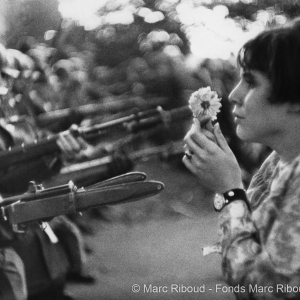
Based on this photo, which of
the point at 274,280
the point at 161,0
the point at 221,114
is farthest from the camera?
the point at 161,0

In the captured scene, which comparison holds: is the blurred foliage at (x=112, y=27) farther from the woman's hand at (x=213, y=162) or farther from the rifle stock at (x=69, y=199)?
the woman's hand at (x=213, y=162)

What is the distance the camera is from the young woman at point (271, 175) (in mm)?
743

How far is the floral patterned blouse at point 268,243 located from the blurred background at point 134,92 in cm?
35

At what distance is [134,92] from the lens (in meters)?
1.25

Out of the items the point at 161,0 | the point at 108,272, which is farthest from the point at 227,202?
the point at 161,0

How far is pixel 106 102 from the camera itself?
1.25 metres

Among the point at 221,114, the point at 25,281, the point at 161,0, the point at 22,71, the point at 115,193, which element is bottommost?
the point at 25,281

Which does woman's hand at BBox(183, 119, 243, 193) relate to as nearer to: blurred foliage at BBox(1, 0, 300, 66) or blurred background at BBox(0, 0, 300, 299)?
blurred background at BBox(0, 0, 300, 299)

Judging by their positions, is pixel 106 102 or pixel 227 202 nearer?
pixel 227 202

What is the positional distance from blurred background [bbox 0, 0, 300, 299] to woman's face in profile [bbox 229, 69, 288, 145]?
304 millimetres

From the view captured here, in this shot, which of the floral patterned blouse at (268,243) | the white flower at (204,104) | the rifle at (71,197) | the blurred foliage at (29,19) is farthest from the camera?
the blurred foliage at (29,19)

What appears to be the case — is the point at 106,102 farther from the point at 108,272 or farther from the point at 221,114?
the point at 108,272

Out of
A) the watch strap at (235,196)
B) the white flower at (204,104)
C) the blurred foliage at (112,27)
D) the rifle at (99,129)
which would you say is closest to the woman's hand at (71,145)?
the rifle at (99,129)

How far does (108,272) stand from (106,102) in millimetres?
396
